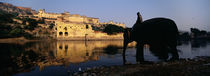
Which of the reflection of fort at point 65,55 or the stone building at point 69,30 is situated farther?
the stone building at point 69,30

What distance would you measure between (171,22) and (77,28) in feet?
209

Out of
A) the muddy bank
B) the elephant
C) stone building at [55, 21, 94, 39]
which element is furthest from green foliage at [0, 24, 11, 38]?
the elephant

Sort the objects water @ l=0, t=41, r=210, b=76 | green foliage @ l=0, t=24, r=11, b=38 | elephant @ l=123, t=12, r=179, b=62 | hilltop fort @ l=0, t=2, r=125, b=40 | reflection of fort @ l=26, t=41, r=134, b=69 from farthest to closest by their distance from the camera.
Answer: hilltop fort @ l=0, t=2, r=125, b=40
green foliage @ l=0, t=24, r=11, b=38
reflection of fort @ l=26, t=41, r=134, b=69
elephant @ l=123, t=12, r=179, b=62
water @ l=0, t=41, r=210, b=76

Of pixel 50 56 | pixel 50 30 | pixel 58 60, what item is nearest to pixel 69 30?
pixel 50 30

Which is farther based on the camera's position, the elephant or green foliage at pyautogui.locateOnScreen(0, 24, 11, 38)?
green foliage at pyautogui.locateOnScreen(0, 24, 11, 38)

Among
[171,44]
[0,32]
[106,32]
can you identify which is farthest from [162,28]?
[106,32]

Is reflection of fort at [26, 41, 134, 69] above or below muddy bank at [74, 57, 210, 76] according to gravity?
below

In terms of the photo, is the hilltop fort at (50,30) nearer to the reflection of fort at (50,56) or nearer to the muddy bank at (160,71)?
the reflection of fort at (50,56)

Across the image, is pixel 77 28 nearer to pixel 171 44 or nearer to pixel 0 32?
pixel 0 32

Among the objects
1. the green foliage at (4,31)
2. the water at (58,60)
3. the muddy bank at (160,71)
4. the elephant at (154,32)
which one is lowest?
the water at (58,60)

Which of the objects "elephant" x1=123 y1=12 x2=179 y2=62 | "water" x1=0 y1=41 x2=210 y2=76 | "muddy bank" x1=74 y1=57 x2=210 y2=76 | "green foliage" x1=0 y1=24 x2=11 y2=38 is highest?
"green foliage" x1=0 y1=24 x2=11 y2=38

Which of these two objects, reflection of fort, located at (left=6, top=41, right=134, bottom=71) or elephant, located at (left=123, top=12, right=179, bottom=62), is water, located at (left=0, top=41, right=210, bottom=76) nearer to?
reflection of fort, located at (left=6, top=41, right=134, bottom=71)

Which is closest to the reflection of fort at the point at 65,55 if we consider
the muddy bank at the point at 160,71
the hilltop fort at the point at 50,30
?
the muddy bank at the point at 160,71

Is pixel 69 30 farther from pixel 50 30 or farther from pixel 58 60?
Result: pixel 58 60
